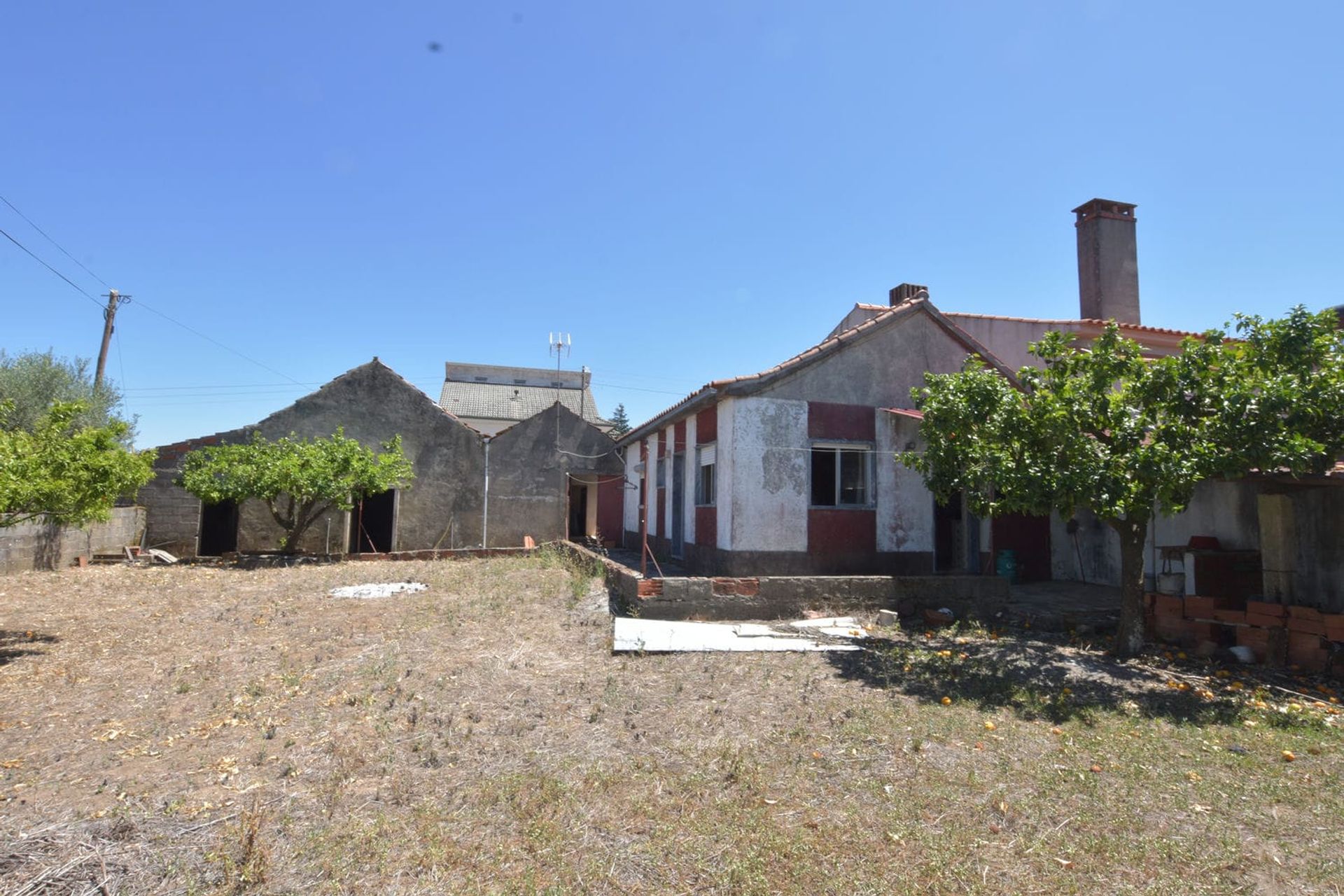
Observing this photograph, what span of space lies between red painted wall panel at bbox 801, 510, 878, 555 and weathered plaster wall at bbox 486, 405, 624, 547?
11.4 meters

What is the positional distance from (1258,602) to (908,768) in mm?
6067

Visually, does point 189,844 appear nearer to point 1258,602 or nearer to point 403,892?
point 403,892

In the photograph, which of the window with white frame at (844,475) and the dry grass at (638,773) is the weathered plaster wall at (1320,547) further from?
the window with white frame at (844,475)

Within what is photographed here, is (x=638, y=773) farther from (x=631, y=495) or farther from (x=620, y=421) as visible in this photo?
(x=620, y=421)

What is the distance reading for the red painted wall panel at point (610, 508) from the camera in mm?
21656

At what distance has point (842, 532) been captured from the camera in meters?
11.8

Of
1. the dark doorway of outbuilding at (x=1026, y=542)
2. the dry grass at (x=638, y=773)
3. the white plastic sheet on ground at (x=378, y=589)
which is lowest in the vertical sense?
the dry grass at (x=638, y=773)

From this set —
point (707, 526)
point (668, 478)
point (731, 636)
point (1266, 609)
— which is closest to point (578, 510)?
point (668, 478)

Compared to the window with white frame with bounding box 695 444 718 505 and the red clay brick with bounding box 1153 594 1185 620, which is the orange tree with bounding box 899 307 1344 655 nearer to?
the red clay brick with bounding box 1153 594 1185 620

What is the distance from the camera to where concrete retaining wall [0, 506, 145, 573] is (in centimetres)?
1457

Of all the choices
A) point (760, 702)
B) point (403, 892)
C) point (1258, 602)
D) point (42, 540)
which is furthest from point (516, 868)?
point (42, 540)

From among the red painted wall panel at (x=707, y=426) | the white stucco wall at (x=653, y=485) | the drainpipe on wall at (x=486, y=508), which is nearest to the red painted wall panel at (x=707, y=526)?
the red painted wall panel at (x=707, y=426)

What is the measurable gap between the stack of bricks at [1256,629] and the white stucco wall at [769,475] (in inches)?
188

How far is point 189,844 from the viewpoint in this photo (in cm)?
392
